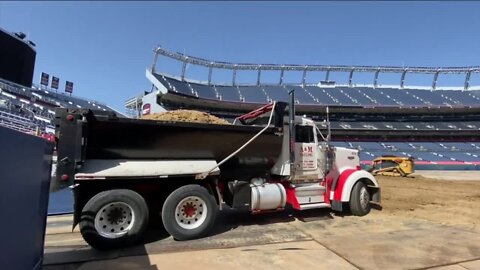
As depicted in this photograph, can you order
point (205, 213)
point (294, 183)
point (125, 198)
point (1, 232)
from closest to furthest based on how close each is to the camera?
point (1, 232), point (125, 198), point (205, 213), point (294, 183)

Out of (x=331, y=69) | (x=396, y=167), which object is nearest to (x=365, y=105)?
(x=331, y=69)

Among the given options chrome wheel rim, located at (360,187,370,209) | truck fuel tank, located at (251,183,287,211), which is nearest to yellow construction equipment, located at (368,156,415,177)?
chrome wheel rim, located at (360,187,370,209)

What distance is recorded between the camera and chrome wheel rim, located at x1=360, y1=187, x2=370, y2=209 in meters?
10.3

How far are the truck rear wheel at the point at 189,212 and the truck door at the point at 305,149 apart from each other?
3.08 m

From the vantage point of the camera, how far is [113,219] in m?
6.85

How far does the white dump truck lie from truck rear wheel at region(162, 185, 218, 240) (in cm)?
A: 2

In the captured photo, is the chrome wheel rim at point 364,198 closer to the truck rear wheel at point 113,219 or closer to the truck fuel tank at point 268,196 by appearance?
the truck fuel tank at point 268,196

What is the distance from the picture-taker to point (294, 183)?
977cm

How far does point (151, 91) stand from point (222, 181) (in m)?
48.0

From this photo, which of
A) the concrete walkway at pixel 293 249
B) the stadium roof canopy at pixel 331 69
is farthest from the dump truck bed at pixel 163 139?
the stadium roof canopy at pixel 331 69

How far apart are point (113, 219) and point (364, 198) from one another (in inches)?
271

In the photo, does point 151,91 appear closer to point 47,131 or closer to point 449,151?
point 449,151

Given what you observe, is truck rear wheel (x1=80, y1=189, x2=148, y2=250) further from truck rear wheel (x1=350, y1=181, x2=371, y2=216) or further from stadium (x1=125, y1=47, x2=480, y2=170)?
stadium (x1=125, y1=47, x2=480, y2=170)

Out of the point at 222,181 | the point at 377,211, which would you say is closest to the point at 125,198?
the point at 222,181
